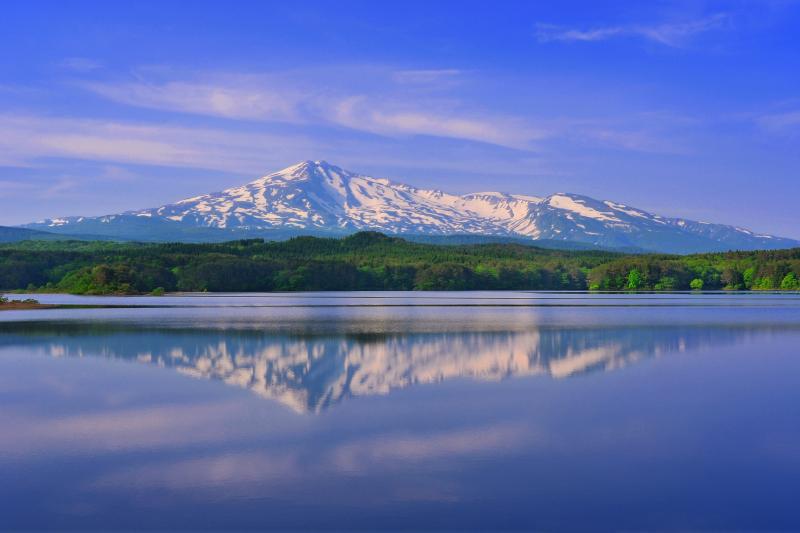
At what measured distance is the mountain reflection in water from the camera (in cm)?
2619

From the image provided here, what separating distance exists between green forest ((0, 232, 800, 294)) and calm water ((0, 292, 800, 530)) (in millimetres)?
98154

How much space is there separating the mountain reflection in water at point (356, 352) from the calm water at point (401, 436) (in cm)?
21

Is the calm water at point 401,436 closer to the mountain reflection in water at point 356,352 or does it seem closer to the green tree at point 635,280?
the mountain reflection in water at point 356,352

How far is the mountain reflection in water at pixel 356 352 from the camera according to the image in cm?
2619

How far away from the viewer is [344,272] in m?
165

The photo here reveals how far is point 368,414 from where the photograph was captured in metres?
20.2


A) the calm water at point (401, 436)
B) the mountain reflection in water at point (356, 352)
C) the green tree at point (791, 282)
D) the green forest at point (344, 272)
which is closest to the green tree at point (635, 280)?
the green forest at point (344, 272)

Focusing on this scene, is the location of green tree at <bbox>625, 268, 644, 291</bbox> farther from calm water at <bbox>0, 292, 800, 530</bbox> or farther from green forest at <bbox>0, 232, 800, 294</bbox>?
calm water at <bbox>0, 292, 800, 530</bbox>

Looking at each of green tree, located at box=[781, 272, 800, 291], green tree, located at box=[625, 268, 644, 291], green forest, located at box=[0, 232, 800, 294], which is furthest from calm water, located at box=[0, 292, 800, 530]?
green tree, located at box=[625, 268, 644, 291]

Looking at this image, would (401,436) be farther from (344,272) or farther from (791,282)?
(344,272)

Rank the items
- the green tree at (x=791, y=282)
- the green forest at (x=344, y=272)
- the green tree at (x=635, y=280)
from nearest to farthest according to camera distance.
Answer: the green forest at (x=344, y=272)
the green tree at (x=791, y=282)
the green tree at (x=635, y=280)

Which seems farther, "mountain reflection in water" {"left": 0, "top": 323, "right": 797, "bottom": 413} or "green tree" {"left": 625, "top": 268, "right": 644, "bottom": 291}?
"green tree" {"left": 625, "top": 268, "right": 644, "bottom": 291}

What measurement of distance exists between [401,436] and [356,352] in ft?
53.7

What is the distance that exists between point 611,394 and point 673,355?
426 inches
